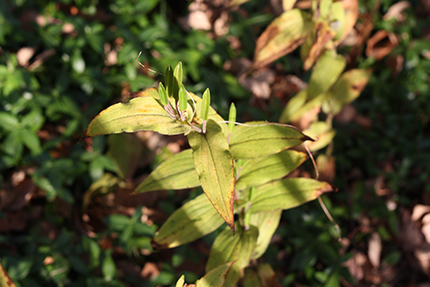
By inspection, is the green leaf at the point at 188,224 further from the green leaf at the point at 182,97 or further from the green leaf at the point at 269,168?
the green leaf at the point at 182,97

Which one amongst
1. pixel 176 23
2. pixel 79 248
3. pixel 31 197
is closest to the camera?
pixel 79 248

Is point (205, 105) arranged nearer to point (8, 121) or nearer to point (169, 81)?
point (169, 81)

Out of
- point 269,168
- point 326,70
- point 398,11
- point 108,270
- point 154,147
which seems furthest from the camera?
point 398,11

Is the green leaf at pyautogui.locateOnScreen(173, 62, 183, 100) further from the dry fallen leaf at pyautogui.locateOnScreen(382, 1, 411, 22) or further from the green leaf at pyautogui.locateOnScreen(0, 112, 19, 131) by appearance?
the dry fallen leaf at pyautogui.locateOnScreen(382, 1, 411, 22)

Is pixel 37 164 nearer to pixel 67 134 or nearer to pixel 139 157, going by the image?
pixel 67 134

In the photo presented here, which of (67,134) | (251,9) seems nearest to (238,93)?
(251,9)

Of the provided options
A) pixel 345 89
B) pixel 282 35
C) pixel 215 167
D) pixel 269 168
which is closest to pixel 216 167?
pixel 215 167

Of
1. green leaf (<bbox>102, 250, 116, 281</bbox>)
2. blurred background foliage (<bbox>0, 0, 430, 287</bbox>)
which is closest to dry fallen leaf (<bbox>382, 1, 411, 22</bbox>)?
blurred background foliage (<bbox>0, 0, 430, 287</bbox>)
